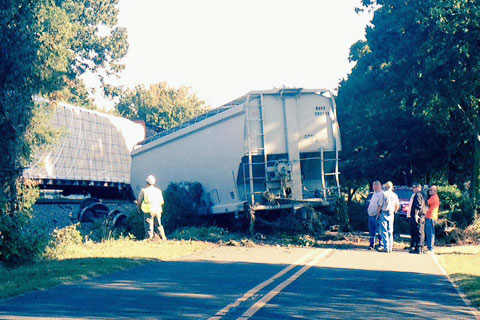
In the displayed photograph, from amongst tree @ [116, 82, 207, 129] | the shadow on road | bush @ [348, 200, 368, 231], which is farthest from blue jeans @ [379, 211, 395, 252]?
tree @ [116, 82, 207, 129]

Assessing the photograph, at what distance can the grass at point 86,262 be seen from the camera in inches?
373

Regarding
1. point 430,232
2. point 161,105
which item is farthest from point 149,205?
point 161,105

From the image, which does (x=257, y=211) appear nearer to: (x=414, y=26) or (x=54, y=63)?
(x=54, y=63)

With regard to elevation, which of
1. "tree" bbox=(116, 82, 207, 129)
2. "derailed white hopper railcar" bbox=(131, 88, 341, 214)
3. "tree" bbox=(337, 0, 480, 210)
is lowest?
"derailed white hopper railcar" bbox=(131, 88, 341, 214)

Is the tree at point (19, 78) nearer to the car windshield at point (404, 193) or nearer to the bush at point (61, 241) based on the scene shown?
the bush at point (61, 241)

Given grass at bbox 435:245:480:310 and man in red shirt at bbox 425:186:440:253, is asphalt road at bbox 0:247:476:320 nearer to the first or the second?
grass at bbox 435:245:480:310

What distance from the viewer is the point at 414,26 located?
25.9 m

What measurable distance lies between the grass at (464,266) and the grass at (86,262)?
5745 mm

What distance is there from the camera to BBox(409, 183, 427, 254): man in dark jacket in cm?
1600

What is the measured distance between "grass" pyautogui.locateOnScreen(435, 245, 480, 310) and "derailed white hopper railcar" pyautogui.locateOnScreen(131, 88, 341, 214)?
3.92m

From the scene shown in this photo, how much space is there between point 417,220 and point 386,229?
0.82 metres

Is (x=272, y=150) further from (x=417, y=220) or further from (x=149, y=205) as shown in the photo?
(x=417, y=220)

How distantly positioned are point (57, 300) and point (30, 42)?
6.77 metres

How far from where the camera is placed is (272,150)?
59.5ft
